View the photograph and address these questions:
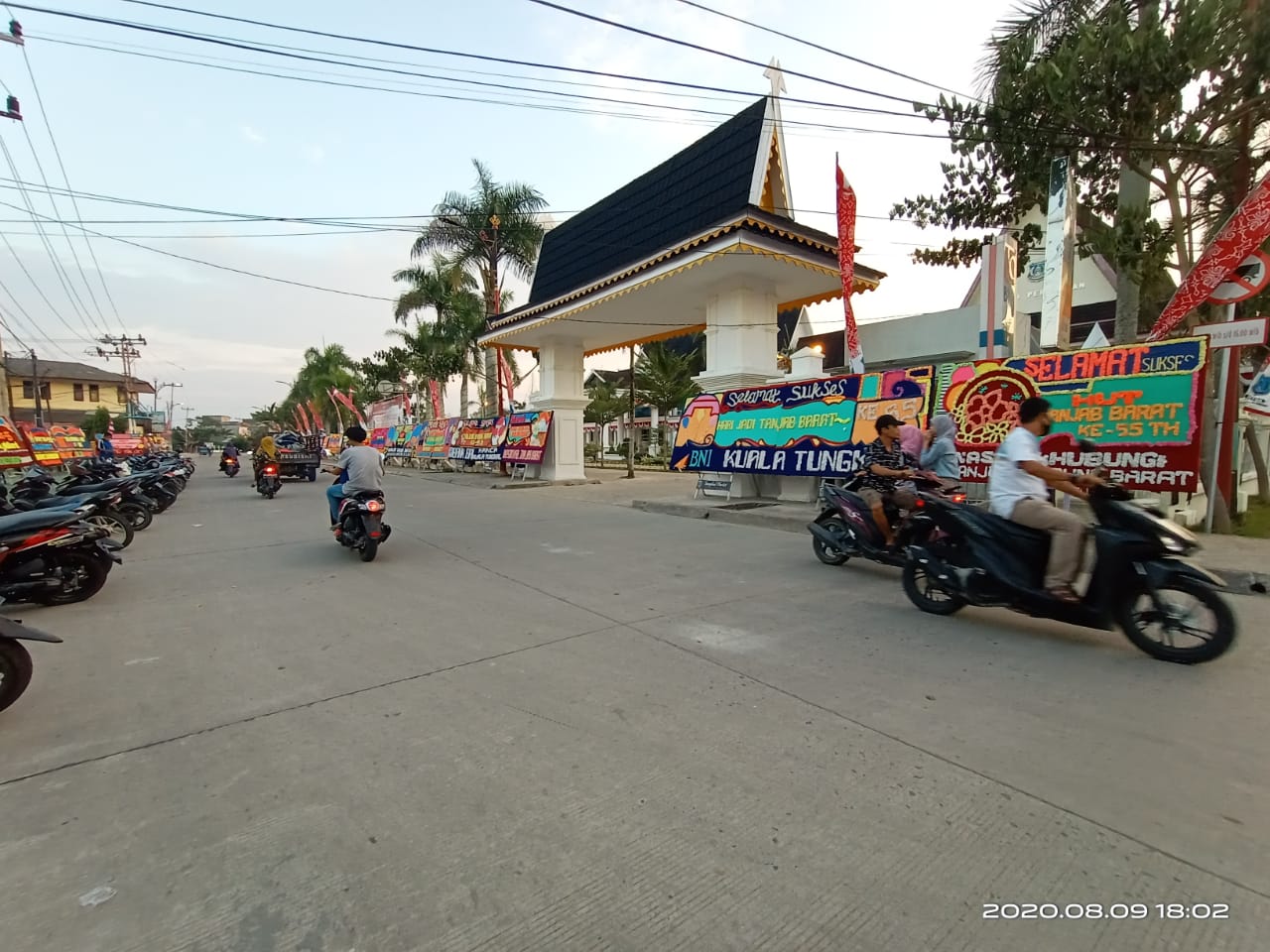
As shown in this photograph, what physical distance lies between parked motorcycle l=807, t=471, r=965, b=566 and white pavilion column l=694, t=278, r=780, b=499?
16.9 ft

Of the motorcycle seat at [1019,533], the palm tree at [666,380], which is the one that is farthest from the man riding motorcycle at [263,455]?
the palm tree at [666,380]

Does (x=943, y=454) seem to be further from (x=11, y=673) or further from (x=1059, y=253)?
(x=11, y=673)

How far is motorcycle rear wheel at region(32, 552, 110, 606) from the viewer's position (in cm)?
523

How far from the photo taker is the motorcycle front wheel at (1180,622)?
135 inches

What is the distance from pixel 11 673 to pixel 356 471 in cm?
426

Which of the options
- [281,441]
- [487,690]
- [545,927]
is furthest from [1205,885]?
[281,441]

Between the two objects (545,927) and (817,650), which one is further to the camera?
(817,650)

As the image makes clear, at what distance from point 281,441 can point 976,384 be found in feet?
60.0

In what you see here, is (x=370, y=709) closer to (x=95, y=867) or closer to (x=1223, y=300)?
(x=95, y=867)

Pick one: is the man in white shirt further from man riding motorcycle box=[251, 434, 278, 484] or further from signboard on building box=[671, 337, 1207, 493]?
man riding motorcycle box=[251, 434, 278, 484]

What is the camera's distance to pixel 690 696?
325 cm

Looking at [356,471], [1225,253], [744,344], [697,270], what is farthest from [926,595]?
[697,270]

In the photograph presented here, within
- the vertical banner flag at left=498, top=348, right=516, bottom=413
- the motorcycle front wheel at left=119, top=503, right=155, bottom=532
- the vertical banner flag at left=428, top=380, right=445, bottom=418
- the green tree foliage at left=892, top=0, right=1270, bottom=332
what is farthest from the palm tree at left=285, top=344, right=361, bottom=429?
the green tree foliage at left=892, top=0, right=1270, bottom=332

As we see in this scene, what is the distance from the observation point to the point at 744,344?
11844 mm
